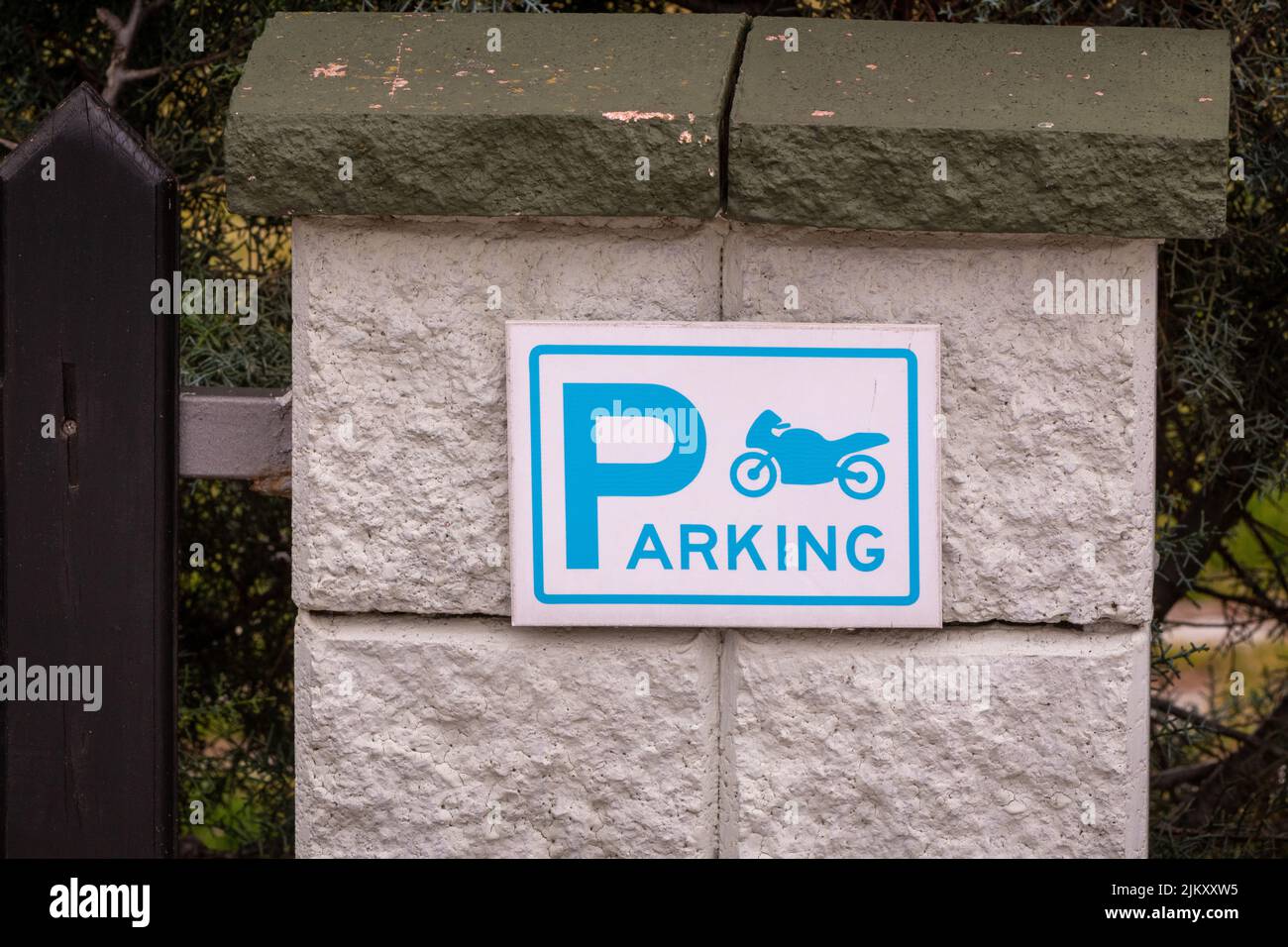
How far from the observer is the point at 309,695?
6.35 ft

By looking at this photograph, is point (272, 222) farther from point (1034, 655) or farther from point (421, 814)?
point (1034, 655)

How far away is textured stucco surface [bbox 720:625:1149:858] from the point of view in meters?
1.89

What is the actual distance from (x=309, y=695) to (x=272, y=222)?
5.24 feet

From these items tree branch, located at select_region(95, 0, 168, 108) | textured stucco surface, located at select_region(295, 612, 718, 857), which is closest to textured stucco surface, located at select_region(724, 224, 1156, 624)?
textured stucco surface, located at select_region(295, 612, 718, 857)

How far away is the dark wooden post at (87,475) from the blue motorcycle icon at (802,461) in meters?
0.84

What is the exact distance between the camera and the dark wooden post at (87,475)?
6.40 feet

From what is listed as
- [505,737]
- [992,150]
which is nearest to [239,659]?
[505,737]

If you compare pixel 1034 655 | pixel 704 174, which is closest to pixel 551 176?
pixel 704 174

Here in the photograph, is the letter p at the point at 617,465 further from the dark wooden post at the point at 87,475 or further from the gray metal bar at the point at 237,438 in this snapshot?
the dark wooden post at the point at 87,475

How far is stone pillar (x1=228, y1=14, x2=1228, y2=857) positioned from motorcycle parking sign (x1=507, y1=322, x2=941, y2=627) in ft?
0.19

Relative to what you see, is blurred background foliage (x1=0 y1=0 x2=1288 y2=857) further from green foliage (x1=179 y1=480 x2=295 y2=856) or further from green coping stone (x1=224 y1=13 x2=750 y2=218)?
green coping stone (x1=224 y1=13 x2=750 y2=218)

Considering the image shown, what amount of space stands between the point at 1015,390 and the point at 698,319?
0.44 meters

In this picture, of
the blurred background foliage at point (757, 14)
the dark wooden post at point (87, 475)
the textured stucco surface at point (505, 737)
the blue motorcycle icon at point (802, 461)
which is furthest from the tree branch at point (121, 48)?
the blue motorcycle icon at point (802, 461)

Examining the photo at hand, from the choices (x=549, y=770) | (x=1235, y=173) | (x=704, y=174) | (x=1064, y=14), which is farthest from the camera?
(x=1064, y=14)
